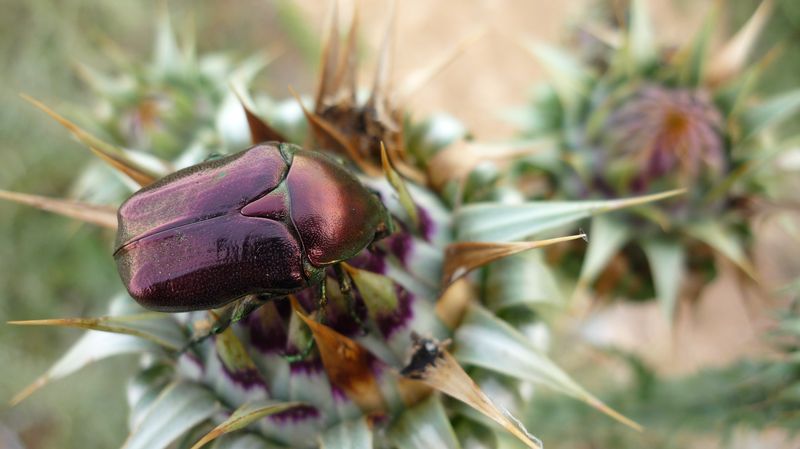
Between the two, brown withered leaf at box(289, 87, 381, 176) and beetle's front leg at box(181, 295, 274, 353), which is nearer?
beetle's front leg at box(181, 295, 274, 353)

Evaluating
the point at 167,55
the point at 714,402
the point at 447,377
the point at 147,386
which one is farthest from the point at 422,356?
the point at 167,55

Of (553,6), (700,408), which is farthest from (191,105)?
(553,6)

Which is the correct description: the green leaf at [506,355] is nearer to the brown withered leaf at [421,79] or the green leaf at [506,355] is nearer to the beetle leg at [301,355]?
the beetle leg at [301,355]

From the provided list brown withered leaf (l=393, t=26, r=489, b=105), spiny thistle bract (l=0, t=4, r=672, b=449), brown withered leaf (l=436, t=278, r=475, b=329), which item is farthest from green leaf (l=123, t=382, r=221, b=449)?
brown withered leaf (l=393, t=26, r=489, b=105)

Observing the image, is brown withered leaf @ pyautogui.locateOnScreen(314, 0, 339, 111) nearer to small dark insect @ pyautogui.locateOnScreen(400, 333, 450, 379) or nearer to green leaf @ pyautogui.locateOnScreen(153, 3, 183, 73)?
small dark insect @ pyautogui.locateOnScreen(400, 333, 450, 379)

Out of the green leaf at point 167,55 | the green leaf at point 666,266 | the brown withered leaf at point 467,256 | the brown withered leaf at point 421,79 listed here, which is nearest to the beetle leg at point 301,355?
the brown withered leaf at point 467,256

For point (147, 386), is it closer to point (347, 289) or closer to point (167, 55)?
point (347, 289)
